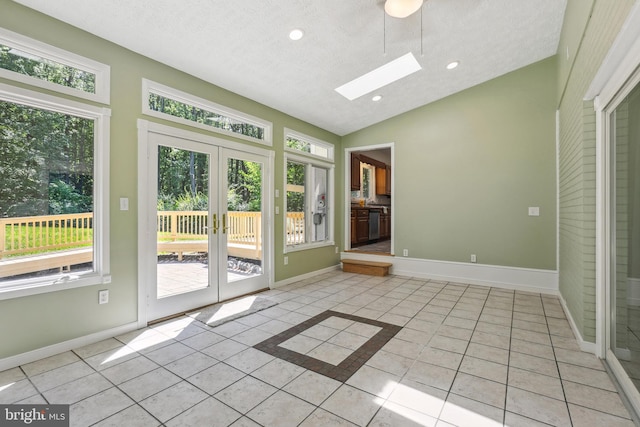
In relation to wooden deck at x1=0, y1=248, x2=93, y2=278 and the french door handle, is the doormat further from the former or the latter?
wooden deck at x1=0, y1=248, x2=93, y2=278

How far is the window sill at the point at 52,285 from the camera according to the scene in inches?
91.0

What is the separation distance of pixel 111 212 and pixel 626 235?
4295 mm

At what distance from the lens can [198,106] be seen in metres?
3.64

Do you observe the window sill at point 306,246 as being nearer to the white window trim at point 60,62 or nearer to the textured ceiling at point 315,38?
the textured ceiling at point 315,38

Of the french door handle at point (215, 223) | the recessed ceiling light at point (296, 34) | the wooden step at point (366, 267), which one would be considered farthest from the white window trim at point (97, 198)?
the wooden step at point (366, 267)

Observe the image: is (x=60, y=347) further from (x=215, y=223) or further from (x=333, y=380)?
(x=333, y=380)

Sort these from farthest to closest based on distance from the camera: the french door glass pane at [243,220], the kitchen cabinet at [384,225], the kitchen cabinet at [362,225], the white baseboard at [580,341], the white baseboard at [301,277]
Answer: the kitchen cabinet at [384,225]
the kitchen cabinet at [362,225]
the white baseboard at [301,277]
the french door glass pane at [243,220]
the white baseboard at [580,341]

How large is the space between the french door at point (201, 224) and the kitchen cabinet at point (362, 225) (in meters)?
3.25

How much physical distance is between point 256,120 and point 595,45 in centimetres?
372

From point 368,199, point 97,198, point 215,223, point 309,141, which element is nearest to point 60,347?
point 97,198

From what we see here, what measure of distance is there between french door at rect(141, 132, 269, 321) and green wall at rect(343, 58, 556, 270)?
2.81 meters

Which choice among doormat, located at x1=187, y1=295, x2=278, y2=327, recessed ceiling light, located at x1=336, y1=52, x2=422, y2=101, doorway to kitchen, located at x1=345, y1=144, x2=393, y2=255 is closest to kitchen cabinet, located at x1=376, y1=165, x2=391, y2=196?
doorway to kitchen, located at x1=345, y1=144, x2=393, y2=255

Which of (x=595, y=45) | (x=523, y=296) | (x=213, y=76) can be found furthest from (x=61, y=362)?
(x=523, y=296)

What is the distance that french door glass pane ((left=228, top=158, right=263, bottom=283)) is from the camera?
4.00m
